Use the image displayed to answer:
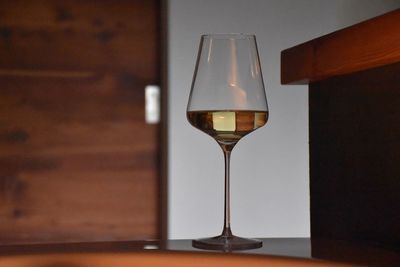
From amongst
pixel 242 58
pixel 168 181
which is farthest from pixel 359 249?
pixel 168 181

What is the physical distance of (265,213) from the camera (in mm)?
2613

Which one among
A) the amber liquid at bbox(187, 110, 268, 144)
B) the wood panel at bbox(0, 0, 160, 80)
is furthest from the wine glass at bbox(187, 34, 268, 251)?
the wood panel at bbox(0, 0, 160, 80)

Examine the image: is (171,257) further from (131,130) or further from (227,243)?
(131,130)

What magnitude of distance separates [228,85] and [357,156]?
22 centimetres

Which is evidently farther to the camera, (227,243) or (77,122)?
(77,122)

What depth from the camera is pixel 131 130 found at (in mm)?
2631

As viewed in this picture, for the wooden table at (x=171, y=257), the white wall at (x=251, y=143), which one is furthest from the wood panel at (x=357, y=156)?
the white wall at (x=251, y=143)

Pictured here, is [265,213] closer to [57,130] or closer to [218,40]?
[57,130]

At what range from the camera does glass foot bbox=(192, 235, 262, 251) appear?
776 mm

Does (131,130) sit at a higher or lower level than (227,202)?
higher

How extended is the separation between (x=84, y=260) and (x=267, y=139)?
193 centimetres

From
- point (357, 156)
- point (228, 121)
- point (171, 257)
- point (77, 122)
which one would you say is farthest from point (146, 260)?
point (77, 122)

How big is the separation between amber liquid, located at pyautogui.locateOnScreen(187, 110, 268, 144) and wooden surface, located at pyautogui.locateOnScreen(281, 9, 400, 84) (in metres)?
0.14

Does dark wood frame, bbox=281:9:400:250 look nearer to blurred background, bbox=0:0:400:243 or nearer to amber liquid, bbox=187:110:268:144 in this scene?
amber liquid, bbox=187:110:268:144
